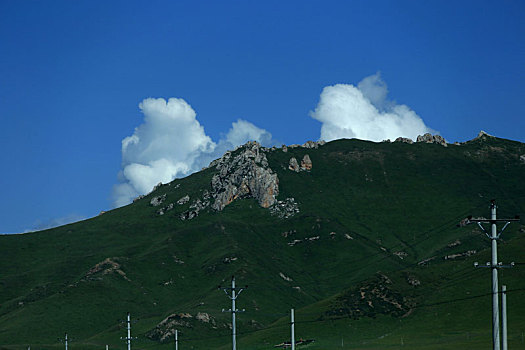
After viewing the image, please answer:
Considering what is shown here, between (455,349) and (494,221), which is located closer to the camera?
(494,221)

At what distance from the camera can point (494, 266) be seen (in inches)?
2500

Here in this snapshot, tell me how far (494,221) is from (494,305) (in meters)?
6.60

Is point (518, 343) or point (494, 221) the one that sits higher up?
point (494, 221)

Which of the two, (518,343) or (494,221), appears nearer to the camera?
(494,221)

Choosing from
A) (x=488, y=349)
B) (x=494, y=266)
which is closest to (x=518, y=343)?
(x=488, y=349)

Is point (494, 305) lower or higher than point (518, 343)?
higher

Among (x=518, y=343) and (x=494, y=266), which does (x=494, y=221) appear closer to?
(x=494, y=266)

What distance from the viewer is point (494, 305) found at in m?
62.4

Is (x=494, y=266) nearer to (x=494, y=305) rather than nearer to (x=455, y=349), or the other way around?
(x=494, y=305)

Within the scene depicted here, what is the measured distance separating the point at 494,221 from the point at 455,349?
13780 centimetres

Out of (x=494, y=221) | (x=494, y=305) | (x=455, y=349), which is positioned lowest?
(x=455, y=349)

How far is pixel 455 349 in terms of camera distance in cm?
19262

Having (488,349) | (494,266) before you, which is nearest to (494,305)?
(494,266)

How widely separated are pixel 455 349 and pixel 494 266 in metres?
137
